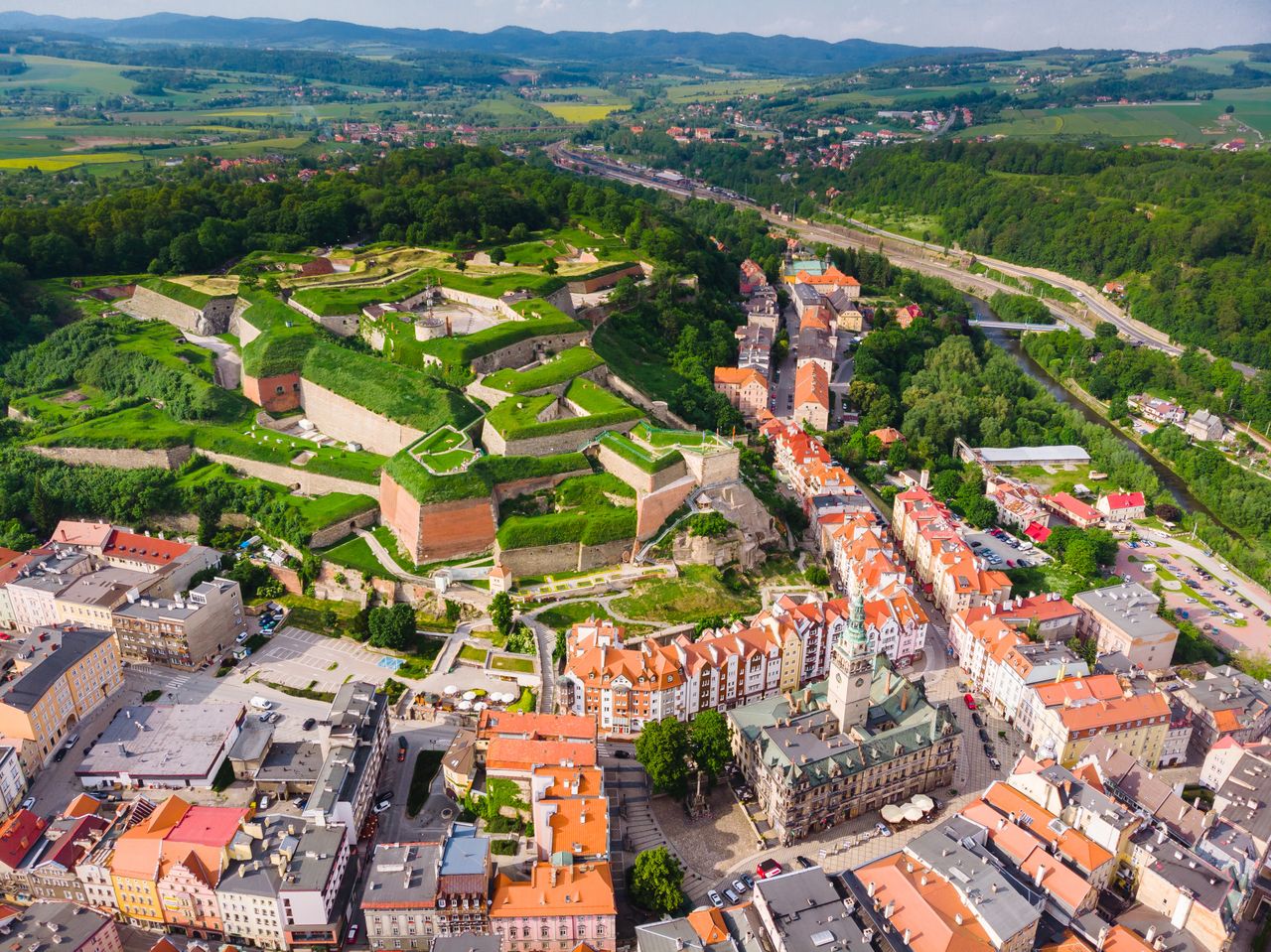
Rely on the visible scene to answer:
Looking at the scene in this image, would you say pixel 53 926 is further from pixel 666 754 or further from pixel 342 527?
pixel 342 527

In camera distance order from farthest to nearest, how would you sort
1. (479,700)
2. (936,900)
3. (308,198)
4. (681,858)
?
(308,198) < (479,700) < (681,858) < (936,900)

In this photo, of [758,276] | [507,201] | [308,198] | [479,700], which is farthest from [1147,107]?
[479,700]

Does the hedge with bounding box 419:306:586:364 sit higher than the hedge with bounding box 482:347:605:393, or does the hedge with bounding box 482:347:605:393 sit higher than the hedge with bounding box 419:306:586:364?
the hedge with bounding box 419:306:586:364

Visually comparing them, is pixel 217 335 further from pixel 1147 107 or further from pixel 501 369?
pixel 1147 107

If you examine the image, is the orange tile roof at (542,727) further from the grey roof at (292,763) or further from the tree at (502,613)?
the tree at (502,613)

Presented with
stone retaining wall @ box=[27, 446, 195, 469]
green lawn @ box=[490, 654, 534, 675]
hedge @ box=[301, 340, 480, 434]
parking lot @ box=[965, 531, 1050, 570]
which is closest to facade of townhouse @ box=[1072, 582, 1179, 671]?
parking lot @ box=[965, 531, 1050, 570]

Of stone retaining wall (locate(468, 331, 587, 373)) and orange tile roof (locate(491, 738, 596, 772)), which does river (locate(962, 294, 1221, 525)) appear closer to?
stone retaining wall (locate(468, 331, 587, 373))
